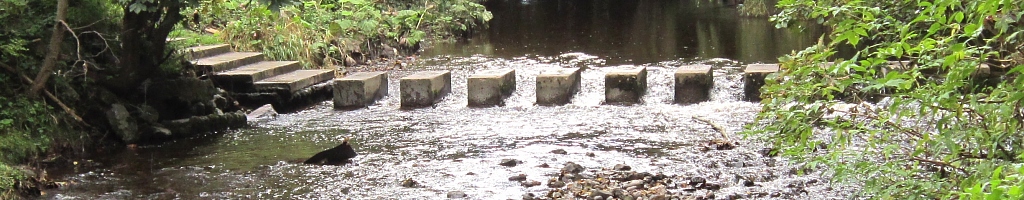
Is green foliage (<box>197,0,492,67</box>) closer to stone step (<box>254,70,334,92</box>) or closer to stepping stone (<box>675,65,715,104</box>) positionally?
stone step (<box>254,70,334,92</box>)

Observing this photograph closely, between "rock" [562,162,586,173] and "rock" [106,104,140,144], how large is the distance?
4.08 metres

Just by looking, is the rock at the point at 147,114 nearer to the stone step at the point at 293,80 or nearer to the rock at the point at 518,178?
the stone step at the point at 293,80

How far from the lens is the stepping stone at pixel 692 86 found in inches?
465

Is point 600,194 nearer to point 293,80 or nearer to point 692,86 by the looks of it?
point 692,86

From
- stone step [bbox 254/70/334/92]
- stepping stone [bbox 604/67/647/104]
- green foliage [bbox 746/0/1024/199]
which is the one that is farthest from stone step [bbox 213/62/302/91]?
green foliage [bbox 746/0/1024/199]

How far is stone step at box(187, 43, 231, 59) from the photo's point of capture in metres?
12.7

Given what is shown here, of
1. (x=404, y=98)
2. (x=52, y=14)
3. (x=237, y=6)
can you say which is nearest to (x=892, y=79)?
(x=52, y=14)

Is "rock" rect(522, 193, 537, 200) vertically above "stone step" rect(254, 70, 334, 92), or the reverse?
"stone step" rect(254, 70, 334, 92)

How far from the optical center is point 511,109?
11.7 meters

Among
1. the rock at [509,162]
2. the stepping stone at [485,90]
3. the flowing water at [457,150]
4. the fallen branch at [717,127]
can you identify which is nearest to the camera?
the flowing water at [457,150]

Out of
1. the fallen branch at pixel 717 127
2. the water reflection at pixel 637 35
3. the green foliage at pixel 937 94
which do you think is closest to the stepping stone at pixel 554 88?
the fallen branch at pixel 717 127

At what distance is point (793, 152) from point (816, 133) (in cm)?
434

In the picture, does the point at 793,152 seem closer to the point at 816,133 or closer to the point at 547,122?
the point at 816,133

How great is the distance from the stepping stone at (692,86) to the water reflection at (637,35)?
4188 mm
